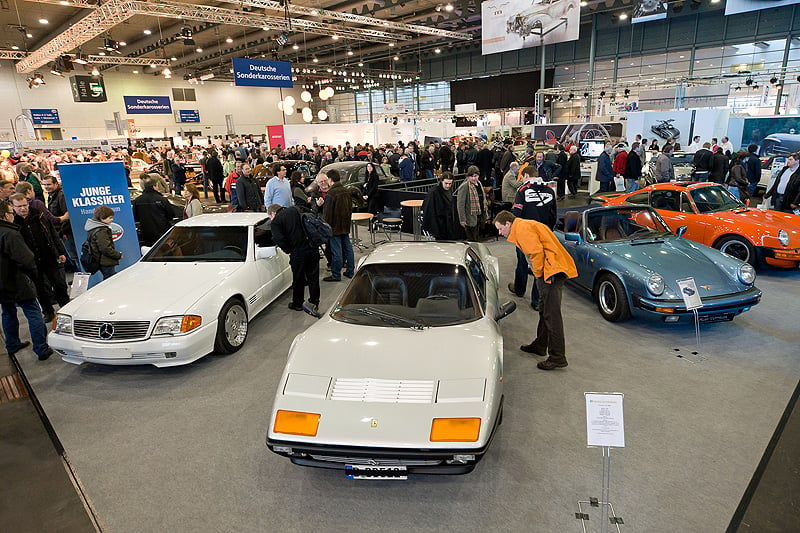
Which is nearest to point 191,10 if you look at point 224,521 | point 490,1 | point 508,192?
point 490,1

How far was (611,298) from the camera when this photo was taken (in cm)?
562

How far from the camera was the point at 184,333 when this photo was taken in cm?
436

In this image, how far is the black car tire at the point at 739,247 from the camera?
6.86 m

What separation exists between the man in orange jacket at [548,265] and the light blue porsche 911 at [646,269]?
137cm

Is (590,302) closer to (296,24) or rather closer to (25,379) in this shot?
(25,379)

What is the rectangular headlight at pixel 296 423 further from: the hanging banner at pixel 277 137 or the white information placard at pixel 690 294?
the hanging banner at pixel 277 137

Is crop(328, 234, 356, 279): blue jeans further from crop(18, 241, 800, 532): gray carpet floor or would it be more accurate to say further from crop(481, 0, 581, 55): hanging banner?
crop(481, 0, 581, 55): hanging banner

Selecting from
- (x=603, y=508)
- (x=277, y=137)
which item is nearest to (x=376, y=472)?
(x=603, y=508)

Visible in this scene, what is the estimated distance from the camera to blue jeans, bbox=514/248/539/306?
600 centimetres

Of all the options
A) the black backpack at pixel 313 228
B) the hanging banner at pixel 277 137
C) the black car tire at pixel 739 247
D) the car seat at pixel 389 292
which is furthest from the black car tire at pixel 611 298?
the hanging banner at pixel 277 137

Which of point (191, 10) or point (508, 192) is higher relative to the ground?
point (191, 10)

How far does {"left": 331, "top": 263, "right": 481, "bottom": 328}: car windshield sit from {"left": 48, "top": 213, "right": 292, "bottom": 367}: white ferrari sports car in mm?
1622

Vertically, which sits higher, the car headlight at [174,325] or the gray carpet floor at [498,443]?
the car headlight at [174,325]

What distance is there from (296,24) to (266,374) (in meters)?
17.3
